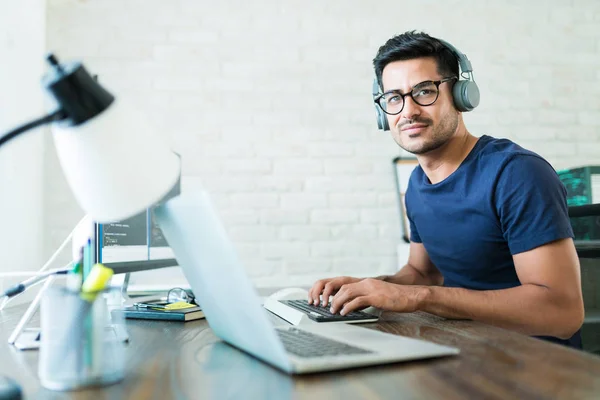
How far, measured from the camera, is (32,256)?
81.4 inches

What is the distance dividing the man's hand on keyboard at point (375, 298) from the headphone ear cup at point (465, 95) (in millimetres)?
680

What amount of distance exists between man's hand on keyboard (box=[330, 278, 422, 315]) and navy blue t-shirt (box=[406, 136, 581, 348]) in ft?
1.14

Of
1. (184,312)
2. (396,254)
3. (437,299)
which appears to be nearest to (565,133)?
(396,254)

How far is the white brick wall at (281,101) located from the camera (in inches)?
95.1

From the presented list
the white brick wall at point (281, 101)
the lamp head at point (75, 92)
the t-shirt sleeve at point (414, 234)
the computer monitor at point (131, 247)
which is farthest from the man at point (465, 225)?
the white brick wall at point (281, 101)

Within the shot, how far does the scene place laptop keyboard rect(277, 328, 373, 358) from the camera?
2.30 ft

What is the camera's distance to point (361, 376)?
0.63 meters

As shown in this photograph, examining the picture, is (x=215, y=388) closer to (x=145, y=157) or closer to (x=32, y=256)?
(x=145, y=157)

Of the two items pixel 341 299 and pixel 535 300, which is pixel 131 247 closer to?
pixel 341 299

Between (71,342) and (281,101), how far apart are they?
6.54 feet

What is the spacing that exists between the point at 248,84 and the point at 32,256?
115cm

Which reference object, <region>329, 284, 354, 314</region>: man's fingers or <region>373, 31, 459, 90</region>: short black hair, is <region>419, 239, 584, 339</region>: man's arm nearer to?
<region>329, 284, 354, 314</region>: man's fingers

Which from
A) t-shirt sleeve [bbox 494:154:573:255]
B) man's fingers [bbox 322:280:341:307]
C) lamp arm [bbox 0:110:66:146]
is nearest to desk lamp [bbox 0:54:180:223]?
lamp arm [bbox 0:110:66:146]

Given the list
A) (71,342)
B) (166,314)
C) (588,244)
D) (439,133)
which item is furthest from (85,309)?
(588,244)
